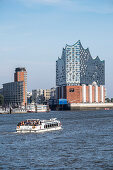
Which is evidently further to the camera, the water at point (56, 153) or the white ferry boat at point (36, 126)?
the white ferry boat at point (36, 126)

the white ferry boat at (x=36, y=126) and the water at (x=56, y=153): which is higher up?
the white ferry boat at (x=36, y=126)

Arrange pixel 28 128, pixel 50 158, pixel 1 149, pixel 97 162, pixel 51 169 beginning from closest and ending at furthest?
1. pixel 51 169
2. pixel 97 162
3. pixel 50 158
4. pixel 1 149
5. pixel 28 128

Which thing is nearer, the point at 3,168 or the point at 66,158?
the point at 3,168

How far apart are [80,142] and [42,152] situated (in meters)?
11.3

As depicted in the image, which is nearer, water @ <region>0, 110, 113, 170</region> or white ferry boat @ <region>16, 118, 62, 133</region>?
water @ <region>0, 110, 113, 170</region>

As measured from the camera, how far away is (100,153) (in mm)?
45406

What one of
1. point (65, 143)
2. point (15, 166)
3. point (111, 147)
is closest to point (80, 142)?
point (65, 143)

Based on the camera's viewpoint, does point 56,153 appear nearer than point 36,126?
Yes

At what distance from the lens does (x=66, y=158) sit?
42312mm

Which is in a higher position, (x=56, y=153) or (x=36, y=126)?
(x=36, y=126)

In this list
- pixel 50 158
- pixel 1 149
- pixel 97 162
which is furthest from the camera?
pixel 1 149

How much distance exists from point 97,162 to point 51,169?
20.0 ft

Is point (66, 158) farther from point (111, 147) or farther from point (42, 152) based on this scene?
point (111, 147)

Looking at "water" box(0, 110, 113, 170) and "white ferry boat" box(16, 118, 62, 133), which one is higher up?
"white ferry boat" box(16, 118, 62, 133)
